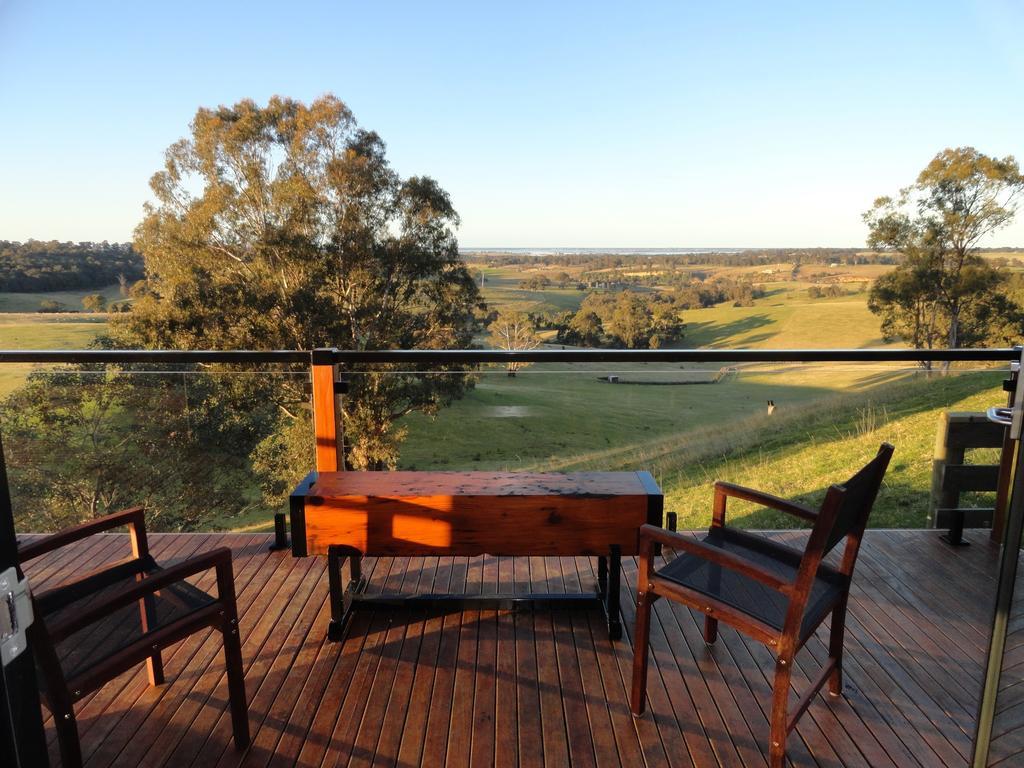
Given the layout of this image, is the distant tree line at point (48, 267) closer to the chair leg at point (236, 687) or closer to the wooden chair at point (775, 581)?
the chair leg at point (236, 687)

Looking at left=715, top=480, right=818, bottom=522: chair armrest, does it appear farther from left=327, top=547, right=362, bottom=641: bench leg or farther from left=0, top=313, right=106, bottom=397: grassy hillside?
left=0, top=313, right=106, bottom=397: grassy hillside

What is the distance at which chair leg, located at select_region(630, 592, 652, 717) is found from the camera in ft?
6.73

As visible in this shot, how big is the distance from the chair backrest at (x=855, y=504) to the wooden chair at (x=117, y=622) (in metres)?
1.68

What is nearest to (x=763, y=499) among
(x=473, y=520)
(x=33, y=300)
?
(x=473, y=520)

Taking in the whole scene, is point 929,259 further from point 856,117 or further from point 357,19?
point 357,19

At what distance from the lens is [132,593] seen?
1.70 meters

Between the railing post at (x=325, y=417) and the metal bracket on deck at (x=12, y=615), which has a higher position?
the metal bracket on deck at (x=12, y=615)

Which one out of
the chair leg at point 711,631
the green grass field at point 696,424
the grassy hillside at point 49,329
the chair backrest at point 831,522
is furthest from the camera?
the grassy hillside at point 49,329

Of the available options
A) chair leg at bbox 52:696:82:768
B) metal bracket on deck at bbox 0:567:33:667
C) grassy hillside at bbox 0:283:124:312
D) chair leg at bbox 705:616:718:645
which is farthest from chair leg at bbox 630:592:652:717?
grassy hillside at bbox 0:283:124:312

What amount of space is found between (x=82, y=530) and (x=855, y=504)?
235 cm

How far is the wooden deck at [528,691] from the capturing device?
1.97m

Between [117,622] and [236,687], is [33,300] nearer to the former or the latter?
[117,622]

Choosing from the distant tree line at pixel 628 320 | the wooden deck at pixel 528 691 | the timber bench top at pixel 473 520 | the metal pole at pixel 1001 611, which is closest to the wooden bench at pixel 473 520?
the timber bench top at pixel 473 520

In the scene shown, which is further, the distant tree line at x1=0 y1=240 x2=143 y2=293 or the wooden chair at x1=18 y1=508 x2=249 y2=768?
the distant tree line at x1=0 y1=240 x2=143 y2=293
